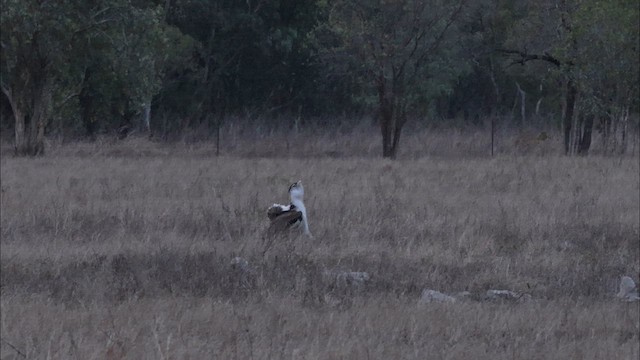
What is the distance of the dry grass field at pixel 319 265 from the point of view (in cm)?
738

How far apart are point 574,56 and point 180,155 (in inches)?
436

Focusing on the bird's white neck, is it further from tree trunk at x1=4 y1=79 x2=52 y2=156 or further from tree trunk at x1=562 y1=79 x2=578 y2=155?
tree trunk at x1=562 y1=79 x2=578 y2=155

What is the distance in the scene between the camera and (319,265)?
10758 mm

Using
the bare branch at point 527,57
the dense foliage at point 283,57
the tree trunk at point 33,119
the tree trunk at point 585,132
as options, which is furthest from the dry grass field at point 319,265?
the bare branch at point 527,57

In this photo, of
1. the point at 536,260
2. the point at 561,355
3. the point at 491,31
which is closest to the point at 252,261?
the point at 536,260

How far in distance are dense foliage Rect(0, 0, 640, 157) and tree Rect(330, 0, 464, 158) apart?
0.04m

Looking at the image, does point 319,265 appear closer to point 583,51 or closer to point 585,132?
point 583,51

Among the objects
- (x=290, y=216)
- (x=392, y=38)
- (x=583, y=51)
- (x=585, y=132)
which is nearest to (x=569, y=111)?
(x=585, y=132)

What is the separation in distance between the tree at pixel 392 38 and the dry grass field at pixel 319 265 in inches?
358

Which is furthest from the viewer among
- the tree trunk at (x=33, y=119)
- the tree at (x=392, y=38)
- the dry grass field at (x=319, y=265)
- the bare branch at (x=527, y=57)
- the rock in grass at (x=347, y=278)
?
the bare branch at (x=527, y=57)

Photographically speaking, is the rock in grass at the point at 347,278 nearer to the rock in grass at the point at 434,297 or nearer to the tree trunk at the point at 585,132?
the rock in grass at the point at 434,297

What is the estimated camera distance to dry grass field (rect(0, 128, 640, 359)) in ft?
24.2

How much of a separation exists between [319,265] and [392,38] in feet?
62.2

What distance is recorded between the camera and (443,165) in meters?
22.9
